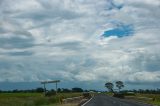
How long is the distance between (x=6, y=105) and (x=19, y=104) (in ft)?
7.96

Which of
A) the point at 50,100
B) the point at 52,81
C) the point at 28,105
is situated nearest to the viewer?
the point at 28,105

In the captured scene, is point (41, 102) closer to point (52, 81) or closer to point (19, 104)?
point (52, 81)

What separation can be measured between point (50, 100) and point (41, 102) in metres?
5.93

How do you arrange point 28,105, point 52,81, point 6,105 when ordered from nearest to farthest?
point 6,105 → point 28,105 → point 52,81

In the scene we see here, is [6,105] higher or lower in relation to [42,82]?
lower

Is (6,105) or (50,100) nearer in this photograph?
(6,105)

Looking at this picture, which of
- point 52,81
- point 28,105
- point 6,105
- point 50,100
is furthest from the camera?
point 50,100

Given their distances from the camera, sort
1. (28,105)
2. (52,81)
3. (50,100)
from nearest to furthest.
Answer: (28,105)
(52,81)
(50,100)

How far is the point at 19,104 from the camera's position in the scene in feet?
143

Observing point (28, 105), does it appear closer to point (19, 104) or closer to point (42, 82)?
point (19, 104)

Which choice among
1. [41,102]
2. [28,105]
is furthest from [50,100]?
[28,105]

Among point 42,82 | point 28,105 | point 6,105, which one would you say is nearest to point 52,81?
point 42,82

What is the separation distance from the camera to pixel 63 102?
50.7m

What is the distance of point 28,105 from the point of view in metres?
44.5
